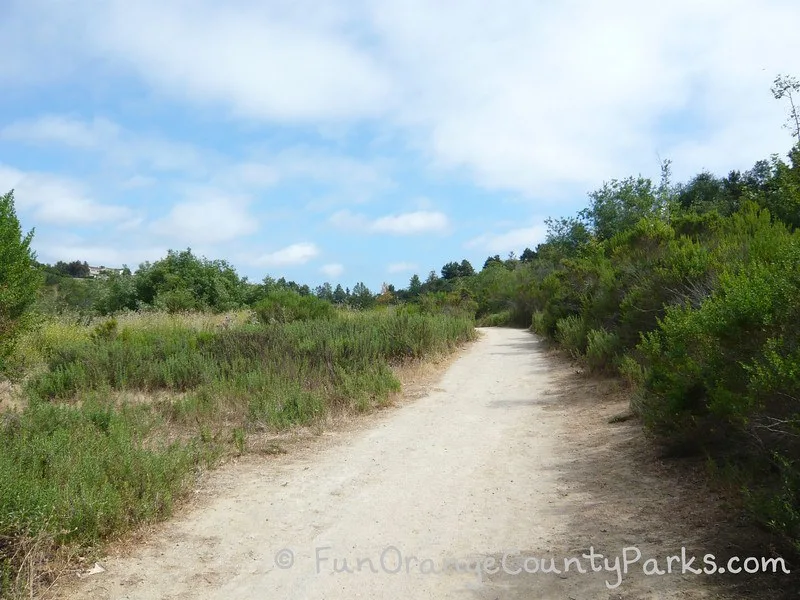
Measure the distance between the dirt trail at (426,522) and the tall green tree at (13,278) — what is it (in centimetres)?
755

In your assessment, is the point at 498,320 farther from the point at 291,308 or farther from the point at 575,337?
the point at 575,337

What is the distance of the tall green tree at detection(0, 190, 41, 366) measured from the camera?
1195 centimetres

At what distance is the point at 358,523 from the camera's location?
215 inches

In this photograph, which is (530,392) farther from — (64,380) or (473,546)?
(64,380)

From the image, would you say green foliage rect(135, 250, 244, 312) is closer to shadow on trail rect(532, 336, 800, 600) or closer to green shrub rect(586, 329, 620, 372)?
green shrub rect(586, 329, 620, 372)

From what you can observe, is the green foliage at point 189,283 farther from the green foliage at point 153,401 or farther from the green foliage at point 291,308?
the green foliage at point 153,401

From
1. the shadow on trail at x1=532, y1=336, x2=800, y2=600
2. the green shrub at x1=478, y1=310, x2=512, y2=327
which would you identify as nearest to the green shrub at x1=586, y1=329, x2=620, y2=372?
the shadow on trail at x1=532, y1=336, x2=800, y2=600

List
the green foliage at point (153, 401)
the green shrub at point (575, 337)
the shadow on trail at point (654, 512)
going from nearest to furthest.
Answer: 1. the shadow on trail at point (654, 512)
2. the green foliage at point (153, 401)
3. the green shrub at point (575, 337)

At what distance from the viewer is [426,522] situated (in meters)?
5.41

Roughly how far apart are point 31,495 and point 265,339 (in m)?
10.4

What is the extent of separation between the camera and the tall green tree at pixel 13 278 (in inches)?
471

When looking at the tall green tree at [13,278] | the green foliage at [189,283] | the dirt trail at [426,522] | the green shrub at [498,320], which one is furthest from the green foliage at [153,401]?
the green shrub at [498,320]

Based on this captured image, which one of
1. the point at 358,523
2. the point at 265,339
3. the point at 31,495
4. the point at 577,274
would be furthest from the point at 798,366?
the point at 577,274

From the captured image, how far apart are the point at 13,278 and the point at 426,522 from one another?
34.5 ft
